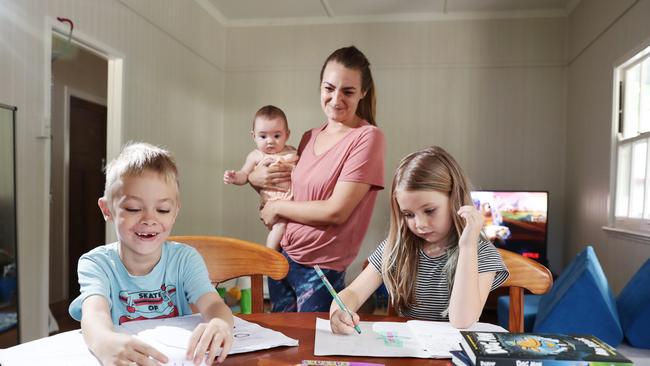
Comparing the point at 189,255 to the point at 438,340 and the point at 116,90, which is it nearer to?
the point at 438,340

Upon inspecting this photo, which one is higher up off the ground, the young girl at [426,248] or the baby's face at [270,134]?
the baby's face at [270,134]

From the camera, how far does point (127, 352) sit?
0.76 m

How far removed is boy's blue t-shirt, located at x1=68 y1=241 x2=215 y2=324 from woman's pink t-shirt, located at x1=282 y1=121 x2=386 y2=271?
1.21 feet

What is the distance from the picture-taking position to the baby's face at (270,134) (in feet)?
7.43

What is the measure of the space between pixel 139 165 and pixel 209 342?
421mm

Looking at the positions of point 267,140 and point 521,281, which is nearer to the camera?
point 521,281

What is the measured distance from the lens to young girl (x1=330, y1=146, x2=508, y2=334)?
4.22 ft

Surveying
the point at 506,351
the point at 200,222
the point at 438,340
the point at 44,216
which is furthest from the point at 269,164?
the point at 200,222

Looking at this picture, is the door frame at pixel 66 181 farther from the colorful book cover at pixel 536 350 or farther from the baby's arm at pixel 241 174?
the colorful book cover at pixel 536 350

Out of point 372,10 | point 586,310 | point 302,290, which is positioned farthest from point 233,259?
point 372,10

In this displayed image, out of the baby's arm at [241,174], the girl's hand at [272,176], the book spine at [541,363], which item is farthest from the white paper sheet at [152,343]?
the baby's arm at [241,174]

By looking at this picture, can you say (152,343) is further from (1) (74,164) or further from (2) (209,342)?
(1) (74,164)

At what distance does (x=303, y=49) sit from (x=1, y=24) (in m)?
3.20

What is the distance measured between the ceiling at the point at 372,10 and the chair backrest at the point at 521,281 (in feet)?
13.1
